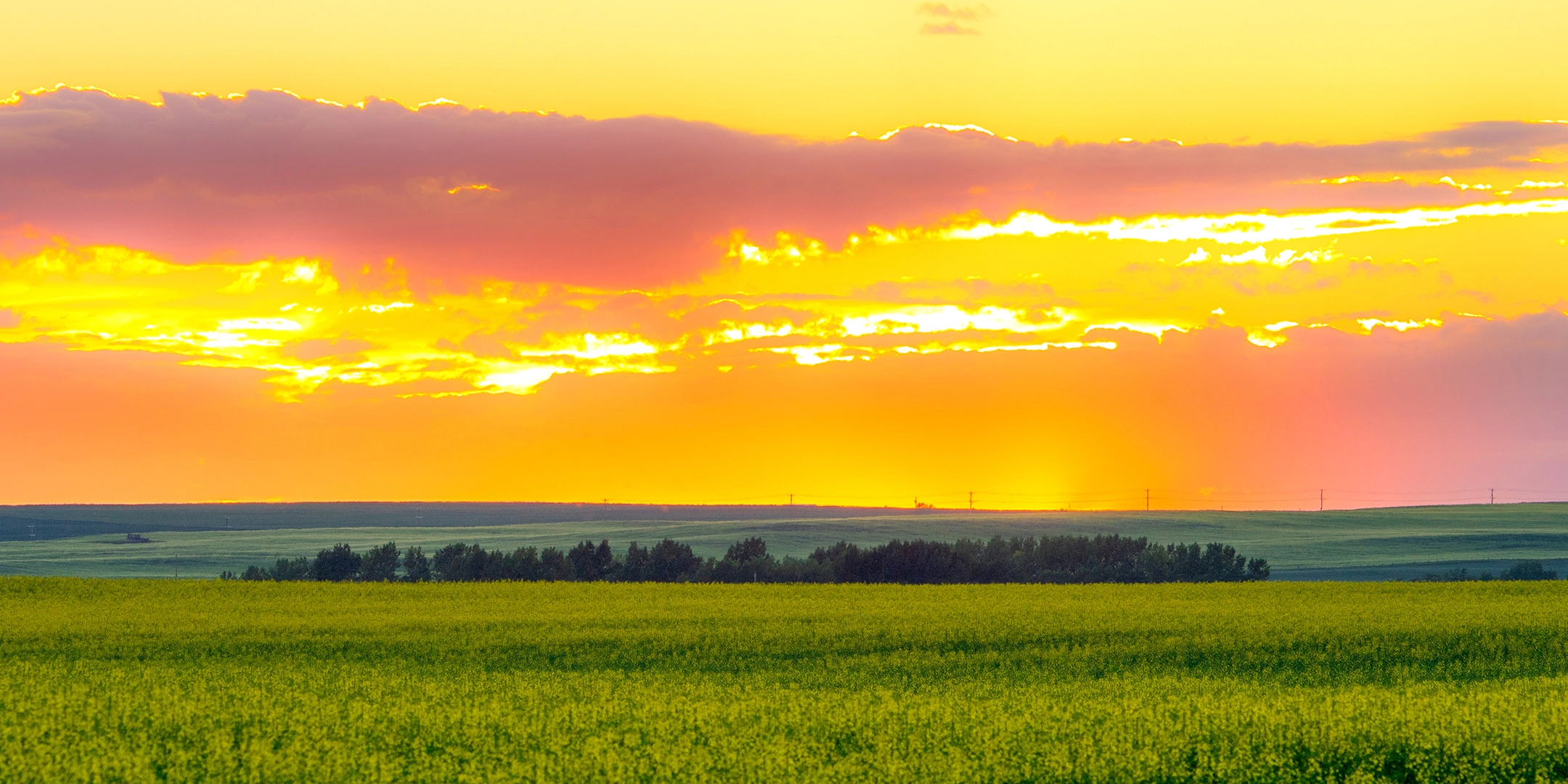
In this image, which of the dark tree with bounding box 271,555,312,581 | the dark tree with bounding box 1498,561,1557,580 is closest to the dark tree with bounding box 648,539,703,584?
the dark tree with bounding box 271,555,312,581

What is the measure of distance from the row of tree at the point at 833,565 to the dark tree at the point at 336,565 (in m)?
0.08

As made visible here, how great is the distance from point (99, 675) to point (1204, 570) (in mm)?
75931

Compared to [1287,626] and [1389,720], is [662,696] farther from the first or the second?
[1287,626]

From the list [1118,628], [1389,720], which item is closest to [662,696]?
[1389,720]

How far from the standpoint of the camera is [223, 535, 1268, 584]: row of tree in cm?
8869

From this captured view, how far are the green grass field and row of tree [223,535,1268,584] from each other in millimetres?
41384

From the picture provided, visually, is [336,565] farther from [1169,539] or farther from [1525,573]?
[1169,539]

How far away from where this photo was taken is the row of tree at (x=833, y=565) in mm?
88688

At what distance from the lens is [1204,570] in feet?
296

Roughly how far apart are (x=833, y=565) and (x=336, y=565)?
109ft

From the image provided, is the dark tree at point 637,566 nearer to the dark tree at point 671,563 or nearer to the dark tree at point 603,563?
the dark tree at point 671,563

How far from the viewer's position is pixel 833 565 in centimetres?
9119

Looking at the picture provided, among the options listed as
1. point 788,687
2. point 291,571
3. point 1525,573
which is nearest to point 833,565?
point 291,571

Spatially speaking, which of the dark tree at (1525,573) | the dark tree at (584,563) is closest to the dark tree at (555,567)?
the dark tree at (584,563)
